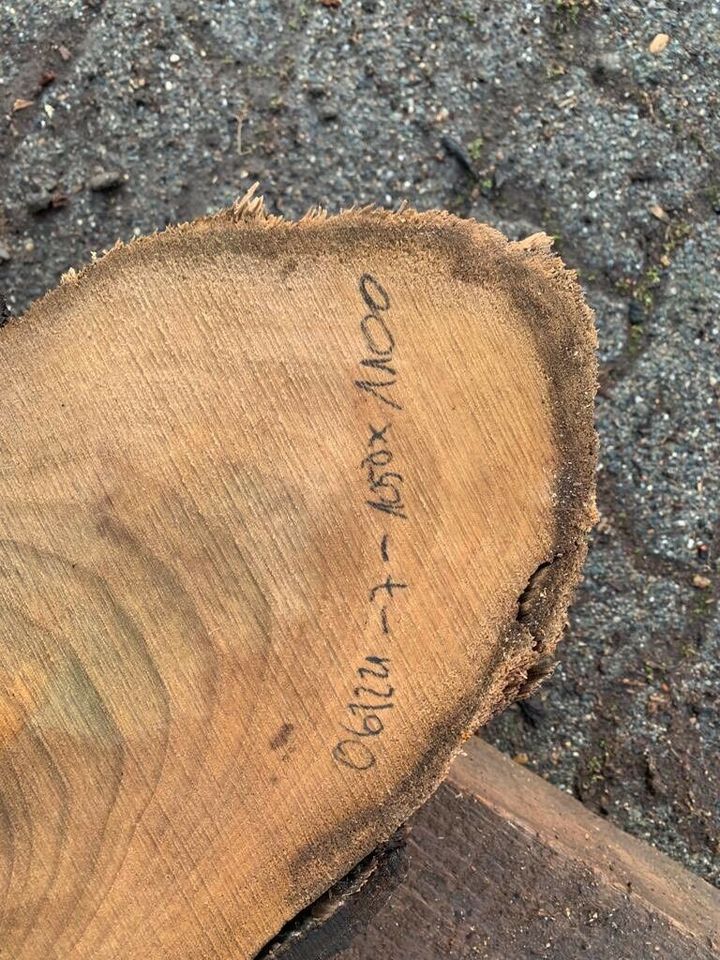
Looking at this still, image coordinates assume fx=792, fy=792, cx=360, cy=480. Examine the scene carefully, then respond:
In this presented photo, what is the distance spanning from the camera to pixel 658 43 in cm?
166

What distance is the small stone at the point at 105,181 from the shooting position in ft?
5.38

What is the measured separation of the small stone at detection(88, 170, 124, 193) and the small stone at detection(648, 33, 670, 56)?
1.15 m

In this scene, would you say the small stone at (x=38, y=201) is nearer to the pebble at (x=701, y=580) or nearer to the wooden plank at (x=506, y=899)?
the wooden plank at (x=506, y=899)

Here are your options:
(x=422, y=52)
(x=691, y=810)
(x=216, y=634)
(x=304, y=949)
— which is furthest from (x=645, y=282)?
(x=304, y=949)

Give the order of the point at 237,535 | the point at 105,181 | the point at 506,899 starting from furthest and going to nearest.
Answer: the point at 105,181
the point at 506,899
the point at 237,535

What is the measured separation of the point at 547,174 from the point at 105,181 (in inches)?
36.4

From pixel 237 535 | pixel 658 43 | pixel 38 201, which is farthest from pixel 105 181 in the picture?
pixel 658 43

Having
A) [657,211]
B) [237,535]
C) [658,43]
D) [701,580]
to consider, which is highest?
[658,43]

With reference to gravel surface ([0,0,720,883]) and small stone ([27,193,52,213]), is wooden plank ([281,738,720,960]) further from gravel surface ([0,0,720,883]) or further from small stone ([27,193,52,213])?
small stone ([27,193,52,213])

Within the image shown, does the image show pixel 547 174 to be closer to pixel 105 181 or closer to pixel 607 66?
pixel 607 66

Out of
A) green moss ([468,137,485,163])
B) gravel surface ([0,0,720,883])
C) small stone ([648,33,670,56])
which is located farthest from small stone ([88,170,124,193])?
small stone ([648,33,670,56])

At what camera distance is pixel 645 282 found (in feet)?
5.56

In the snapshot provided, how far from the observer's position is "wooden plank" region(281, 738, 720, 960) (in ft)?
3.97

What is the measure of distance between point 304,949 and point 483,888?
296 millimetres
